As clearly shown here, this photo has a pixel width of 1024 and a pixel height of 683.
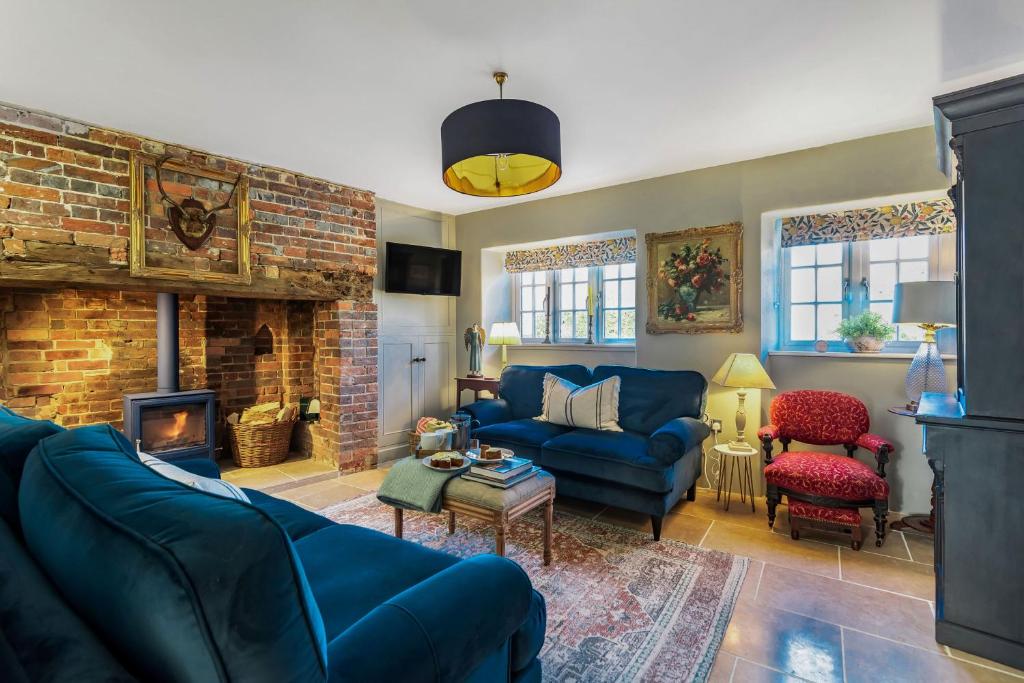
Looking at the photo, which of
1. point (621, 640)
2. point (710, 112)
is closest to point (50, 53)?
point (710, 112)

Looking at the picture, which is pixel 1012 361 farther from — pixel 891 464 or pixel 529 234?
pixel 529 234

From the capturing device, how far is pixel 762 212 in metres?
3.52

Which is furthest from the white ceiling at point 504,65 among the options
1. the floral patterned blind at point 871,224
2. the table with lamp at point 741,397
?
the table with lamp at point 741,397

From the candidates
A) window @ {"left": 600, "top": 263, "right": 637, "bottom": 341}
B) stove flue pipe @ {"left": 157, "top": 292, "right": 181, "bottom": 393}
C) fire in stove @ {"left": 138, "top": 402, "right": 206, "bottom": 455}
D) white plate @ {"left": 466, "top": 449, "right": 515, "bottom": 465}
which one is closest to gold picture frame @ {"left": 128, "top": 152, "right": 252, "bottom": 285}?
stove flue pipe @ {"left": 157, "top": 292, "right": 181, "bottom": 393}

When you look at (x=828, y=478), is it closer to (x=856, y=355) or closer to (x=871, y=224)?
(x=856, y=355)

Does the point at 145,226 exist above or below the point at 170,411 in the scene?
above

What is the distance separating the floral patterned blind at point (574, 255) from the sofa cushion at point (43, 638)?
410cm

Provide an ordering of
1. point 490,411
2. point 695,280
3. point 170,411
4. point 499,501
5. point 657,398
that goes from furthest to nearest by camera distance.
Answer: point 490,411 < point 695,280 < point 170,411 < point 657,398 < point 499,501

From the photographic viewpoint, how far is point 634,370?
372cm

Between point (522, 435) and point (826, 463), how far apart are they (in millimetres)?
1843

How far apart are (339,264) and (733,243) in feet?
10.4

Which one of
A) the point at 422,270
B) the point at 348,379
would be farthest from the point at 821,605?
the point at 422,270

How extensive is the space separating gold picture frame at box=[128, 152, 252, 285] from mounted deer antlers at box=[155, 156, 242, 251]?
11 centimetres

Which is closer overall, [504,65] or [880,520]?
[504,65]
